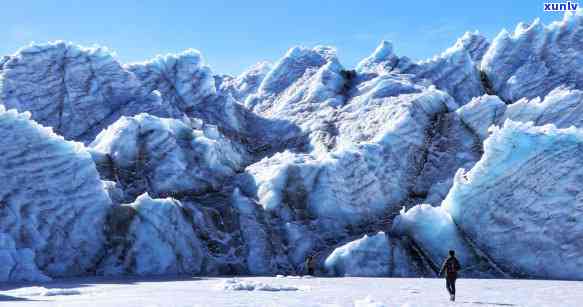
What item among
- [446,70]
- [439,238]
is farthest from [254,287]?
[446,70]

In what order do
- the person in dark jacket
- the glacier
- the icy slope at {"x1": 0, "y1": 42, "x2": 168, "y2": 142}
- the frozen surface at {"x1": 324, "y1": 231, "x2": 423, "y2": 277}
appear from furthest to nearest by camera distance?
1. the icy slope at {"x1": 0, "y1": 42, "x2": 168, "y2": 142}
2. the frozen surface at {"x1": 324, "y1": 231, "x2": 423, "y2": 277}
3. the glacier
4. the person in dark jacket

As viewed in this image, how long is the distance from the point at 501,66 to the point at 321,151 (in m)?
19.7

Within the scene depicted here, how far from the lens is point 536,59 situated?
167ft

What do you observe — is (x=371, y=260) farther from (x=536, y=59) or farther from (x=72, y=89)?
(x=536, y=59)

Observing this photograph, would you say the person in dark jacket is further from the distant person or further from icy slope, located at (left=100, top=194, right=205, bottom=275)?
icy slope, located at (left=100, top=194, right=205, bottom=275)

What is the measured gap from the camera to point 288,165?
118 ft

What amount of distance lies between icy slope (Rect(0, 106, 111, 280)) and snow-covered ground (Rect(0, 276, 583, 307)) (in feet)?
16.4

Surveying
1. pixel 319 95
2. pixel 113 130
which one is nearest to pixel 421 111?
pixel 319 95

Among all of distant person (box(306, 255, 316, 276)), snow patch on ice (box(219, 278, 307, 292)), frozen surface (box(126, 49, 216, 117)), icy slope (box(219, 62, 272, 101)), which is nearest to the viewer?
snow patch on ice (box(219, 278, 307, 292))

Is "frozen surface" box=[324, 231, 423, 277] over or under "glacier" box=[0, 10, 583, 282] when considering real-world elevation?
under

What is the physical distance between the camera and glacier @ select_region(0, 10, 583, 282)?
29.5 meters

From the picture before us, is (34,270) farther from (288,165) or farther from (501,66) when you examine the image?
(501,66)

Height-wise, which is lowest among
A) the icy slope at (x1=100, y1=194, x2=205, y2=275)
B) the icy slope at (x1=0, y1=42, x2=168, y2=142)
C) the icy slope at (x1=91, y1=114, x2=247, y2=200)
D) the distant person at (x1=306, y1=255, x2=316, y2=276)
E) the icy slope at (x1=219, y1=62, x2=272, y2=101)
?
the distant person at (x1=306, y1=255, x2=316, y2=276)

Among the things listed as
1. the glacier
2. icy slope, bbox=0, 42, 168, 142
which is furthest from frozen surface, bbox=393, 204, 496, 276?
icy slope, bbox=0, 42, 168, 142
